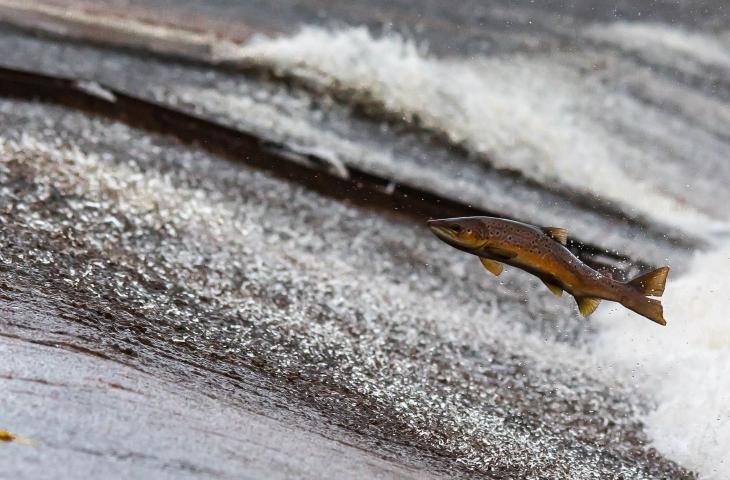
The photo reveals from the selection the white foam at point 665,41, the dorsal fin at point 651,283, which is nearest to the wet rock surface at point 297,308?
the dorsal fin at point 651,283

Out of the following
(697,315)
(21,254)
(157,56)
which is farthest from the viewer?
(157,56)

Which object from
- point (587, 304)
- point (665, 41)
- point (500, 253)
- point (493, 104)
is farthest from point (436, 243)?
point (665, 41)

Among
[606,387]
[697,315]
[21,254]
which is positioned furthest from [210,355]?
[697,315]

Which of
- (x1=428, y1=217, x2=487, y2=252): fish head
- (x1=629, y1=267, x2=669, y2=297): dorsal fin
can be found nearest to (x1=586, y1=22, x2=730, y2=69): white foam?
(x1=629, y1=267, x2=669, y2=297): dorsal fin

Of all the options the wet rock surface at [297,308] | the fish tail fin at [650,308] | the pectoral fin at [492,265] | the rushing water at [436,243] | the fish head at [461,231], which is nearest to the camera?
the fish head at [461,231]

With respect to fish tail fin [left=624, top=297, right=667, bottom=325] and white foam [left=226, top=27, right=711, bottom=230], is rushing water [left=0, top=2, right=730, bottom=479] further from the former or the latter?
fish tail fin [left=624, top=297, right=667, bottom=325]

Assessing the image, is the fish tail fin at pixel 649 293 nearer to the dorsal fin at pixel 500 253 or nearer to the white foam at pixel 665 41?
the dorsal fin at pixel 500 253

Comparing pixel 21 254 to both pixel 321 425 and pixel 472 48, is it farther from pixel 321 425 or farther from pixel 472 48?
pixel 472 48

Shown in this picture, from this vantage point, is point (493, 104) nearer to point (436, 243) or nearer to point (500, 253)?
point (436, 243)
